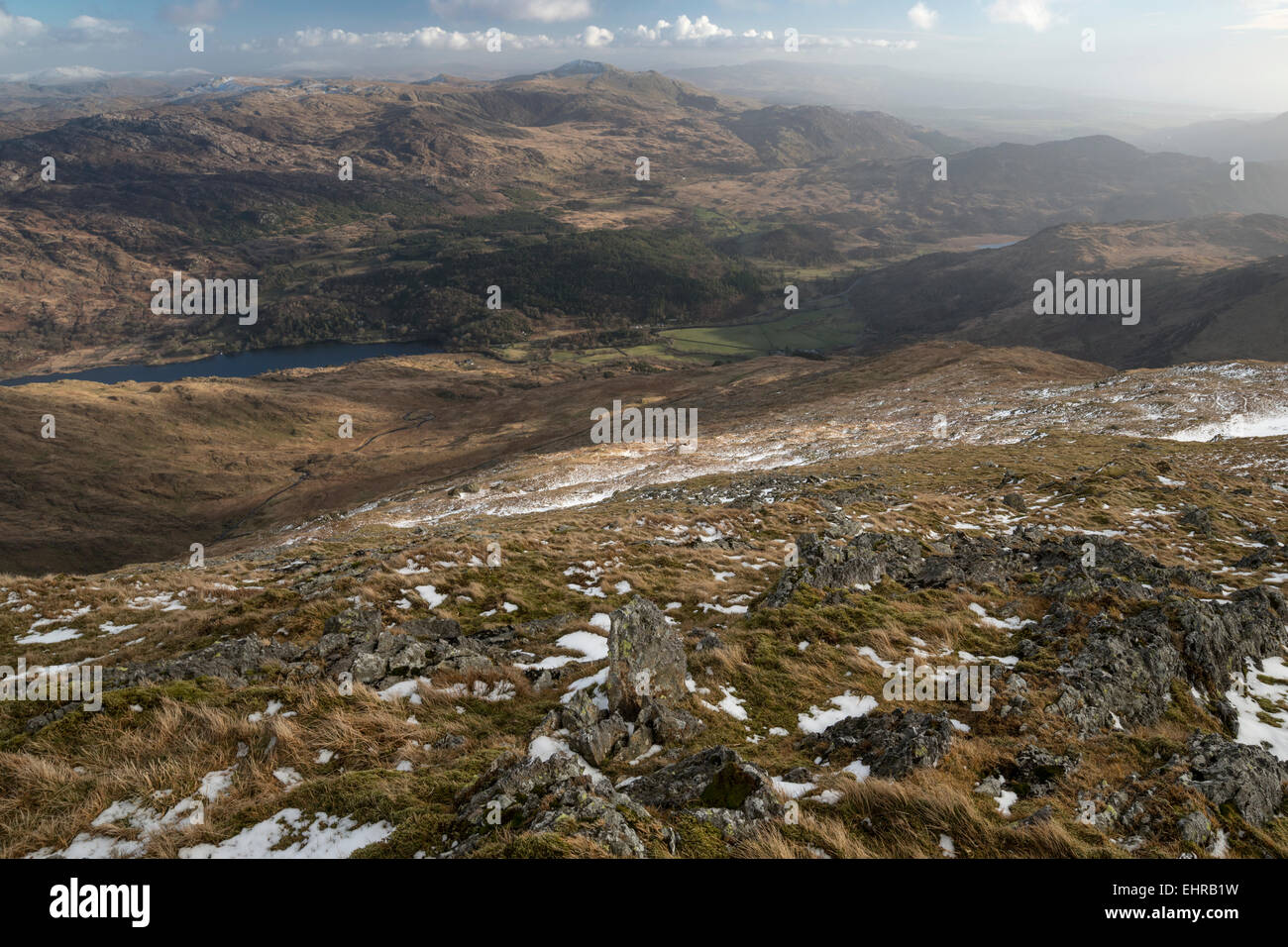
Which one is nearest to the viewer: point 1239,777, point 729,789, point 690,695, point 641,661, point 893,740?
point 729,789

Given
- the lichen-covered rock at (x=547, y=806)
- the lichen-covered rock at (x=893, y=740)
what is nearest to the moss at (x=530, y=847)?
the lichen-covered rock at (x=547, y=806)

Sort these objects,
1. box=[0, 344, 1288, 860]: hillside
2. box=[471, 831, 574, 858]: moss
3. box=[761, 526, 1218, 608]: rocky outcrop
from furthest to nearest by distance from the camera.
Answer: box=[761, 526, 1218, 608]: rocky outcrop < box=[0, 344, 1288, 860]: hillside < box=[471, 831, 574, 858]: moss

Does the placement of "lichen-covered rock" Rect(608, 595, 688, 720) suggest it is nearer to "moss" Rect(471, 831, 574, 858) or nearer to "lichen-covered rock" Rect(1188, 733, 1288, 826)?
"moss" Rect(471, 831, 574, 858)

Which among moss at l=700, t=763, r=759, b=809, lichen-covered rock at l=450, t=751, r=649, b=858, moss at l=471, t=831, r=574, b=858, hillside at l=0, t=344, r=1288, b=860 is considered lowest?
hillside at l=0, t=344, r=1288, b=860

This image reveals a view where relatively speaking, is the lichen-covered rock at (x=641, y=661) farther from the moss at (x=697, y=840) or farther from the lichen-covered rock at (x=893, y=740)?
the moss at (x=697, y=840)

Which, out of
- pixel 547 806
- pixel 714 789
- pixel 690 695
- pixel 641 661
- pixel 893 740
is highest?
pixel 547 806

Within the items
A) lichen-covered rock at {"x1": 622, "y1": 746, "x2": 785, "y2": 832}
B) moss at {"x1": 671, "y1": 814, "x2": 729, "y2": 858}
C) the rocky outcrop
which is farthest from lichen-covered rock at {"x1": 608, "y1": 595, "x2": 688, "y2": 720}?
the rocky outcrop

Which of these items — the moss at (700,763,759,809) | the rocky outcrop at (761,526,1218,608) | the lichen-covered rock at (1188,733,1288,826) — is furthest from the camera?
the rocky outcrop at (761,526,1218,608)

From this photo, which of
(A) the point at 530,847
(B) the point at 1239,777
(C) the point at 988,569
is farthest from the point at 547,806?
(C) the point at 988,569

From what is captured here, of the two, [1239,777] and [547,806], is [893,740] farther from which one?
[547,806]
